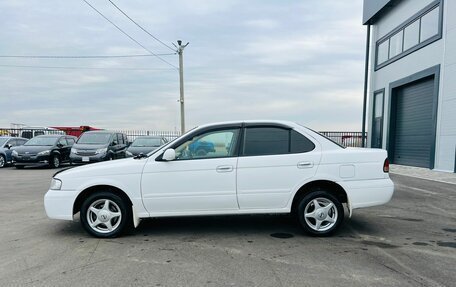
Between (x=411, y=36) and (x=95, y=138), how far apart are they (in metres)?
15.0

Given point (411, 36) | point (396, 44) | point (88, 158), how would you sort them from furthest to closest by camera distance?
point (396, 44) → point (411, 36) → point (88, 158)

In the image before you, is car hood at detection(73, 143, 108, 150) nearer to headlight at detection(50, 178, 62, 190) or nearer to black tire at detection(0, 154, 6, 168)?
black tire at detection(0, 154, 6, 168)

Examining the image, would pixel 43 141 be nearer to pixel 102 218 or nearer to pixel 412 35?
pixel 102 218

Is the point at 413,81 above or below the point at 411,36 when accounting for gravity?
below

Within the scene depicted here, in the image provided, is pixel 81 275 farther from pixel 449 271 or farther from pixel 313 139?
pixel 449 271

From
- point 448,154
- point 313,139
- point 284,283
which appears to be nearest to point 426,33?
point 448,154

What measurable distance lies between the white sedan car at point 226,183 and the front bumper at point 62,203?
1cm

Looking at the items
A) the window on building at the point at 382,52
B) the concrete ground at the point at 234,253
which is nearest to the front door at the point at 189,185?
the concrete ground at the point at 234,253

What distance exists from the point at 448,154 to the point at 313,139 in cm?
1092

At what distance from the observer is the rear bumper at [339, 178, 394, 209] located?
5203mm

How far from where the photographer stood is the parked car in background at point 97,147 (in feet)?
48.8

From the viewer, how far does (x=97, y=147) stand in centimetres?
1512

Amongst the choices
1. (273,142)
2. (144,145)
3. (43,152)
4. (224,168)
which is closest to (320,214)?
(273,142)

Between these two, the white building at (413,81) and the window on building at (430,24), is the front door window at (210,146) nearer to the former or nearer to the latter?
the white building at (413,81)
